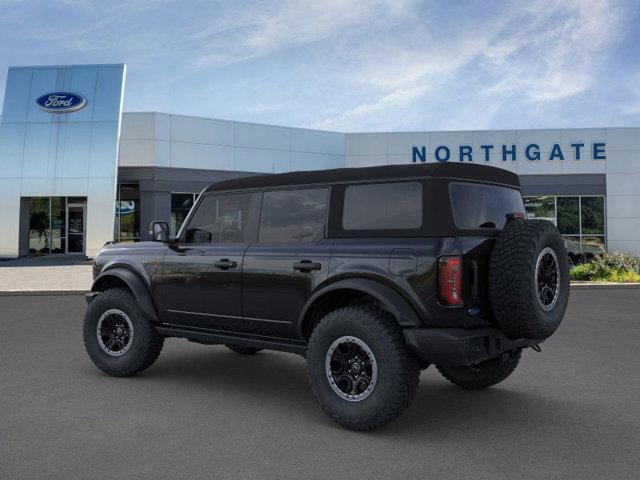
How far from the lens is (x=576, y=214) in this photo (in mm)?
31266

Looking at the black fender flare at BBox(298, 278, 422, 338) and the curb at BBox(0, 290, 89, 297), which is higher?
the black fender flare at BBox(298, 278, 422, 338)

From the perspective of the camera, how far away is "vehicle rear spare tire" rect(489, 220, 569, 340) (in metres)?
4.53

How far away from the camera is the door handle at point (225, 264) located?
5637mm

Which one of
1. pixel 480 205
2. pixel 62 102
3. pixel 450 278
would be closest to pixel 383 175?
pixel 480 205

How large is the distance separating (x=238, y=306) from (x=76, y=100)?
83.9ft

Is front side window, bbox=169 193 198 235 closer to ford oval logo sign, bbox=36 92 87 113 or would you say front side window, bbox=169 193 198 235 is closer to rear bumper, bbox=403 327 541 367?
ford oval logo sign, bbox=36 92 87 113

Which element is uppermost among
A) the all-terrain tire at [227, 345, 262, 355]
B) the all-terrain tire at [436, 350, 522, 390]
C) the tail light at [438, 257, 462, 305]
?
the tail light at [438, 257, 462, 305]

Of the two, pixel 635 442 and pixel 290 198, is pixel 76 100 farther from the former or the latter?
pixel 635 442

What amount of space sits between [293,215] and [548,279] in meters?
2.14

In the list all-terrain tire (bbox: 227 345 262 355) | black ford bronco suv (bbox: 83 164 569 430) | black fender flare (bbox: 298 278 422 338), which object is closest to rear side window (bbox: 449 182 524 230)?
black ford bronco suv (bbox: 83 164 569 430)

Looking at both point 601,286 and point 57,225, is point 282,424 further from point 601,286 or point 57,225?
point 57,225

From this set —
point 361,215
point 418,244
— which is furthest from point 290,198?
point 418,244

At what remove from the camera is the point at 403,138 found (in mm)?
31141

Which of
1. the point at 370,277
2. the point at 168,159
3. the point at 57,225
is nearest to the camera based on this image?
the point at 370,277
